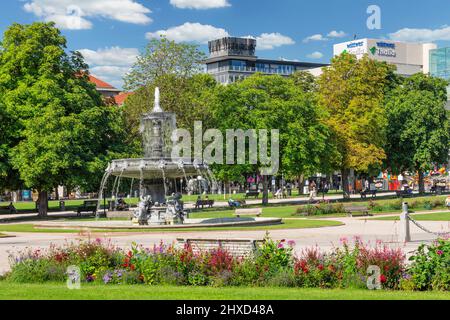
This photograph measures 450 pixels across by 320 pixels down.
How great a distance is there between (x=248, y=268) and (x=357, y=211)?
2761cm

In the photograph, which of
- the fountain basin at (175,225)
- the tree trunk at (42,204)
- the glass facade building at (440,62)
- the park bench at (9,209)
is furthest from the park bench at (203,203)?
the glass facade building at (440,62)

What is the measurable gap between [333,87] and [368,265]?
5243 centimetres

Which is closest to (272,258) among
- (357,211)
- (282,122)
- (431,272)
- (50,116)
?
(431,272)

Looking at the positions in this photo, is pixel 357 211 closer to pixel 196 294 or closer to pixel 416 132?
pixel 416 132

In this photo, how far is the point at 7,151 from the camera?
4722 centimetres

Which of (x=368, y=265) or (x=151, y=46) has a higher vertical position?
(x=151, y=46)

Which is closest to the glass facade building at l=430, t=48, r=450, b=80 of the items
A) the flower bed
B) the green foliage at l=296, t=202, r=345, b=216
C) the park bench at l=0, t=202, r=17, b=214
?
the park bench at l=0, t=202, r=17, b=214

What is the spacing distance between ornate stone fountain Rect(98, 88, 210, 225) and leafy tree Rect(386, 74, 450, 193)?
35792 mm

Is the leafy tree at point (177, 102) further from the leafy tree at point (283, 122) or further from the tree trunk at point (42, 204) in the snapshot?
the tree trunk at point (42, 204)

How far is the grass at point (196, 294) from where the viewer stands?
12.1 meters

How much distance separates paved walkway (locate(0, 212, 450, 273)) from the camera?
2366cm
